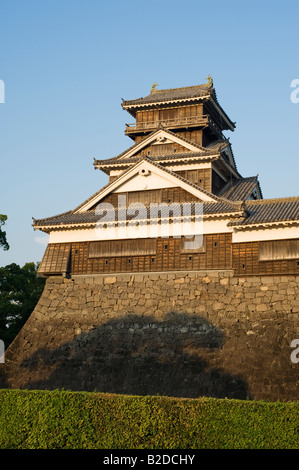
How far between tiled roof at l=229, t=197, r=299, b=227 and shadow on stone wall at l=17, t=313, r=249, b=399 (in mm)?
4326

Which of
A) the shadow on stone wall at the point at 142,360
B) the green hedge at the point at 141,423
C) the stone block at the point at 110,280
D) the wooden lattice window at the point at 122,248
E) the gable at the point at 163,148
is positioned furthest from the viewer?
the gable at the point at 163,148

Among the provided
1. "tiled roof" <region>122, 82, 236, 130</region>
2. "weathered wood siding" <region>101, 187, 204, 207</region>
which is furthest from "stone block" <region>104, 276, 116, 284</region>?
"tiled roof" <region>122, 82, 236, 130</region>

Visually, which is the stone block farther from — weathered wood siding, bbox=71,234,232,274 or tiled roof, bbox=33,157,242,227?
tiled roof, bbox=33,157,242,227

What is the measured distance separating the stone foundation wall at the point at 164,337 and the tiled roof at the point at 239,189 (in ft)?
20.2

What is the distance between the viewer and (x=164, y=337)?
71.1 feet

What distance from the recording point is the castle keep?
66.0 ft

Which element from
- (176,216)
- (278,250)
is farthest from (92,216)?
(278,250)

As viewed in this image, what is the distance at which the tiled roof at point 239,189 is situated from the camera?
27312mm

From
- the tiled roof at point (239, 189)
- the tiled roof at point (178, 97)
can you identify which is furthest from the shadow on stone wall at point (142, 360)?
the tiled roof at point (178, 97)

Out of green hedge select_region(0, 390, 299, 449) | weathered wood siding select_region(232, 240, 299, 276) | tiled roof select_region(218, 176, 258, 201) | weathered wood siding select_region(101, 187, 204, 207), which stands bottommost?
green hedge select_region(0, 390, 299, 449)

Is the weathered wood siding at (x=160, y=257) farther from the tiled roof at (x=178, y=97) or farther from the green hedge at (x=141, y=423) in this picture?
the tiled roof at (x=178, y=97)

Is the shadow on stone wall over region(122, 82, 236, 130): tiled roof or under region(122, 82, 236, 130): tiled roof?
under

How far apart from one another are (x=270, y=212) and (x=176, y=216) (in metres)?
3.84

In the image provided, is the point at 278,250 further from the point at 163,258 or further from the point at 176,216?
the point at 163,258
